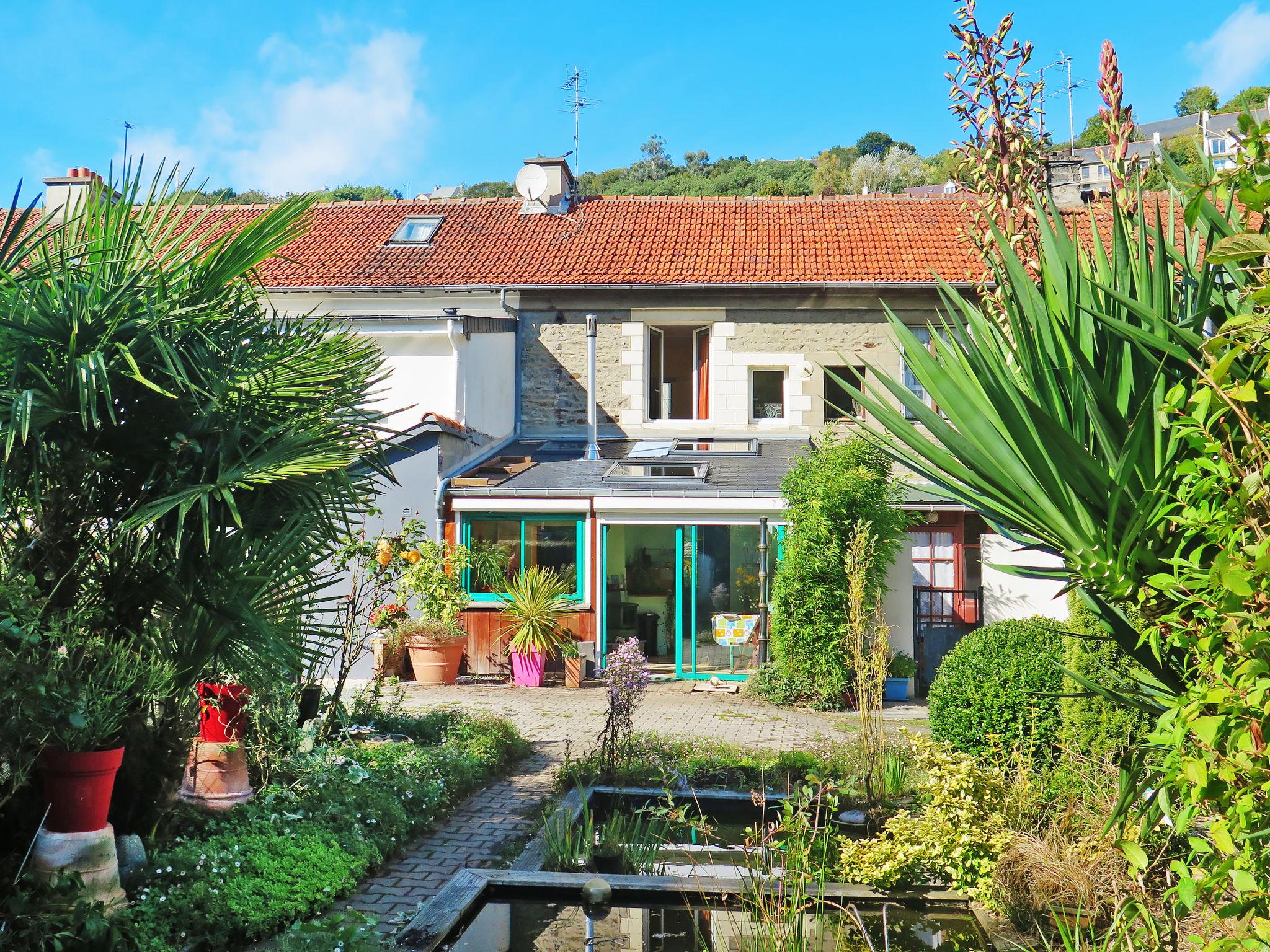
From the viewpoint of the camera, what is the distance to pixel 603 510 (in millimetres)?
15281

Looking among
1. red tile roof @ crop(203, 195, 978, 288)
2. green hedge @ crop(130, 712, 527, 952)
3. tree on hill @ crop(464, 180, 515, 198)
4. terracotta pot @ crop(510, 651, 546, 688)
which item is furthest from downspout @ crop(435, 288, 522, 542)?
tree on hill @ crop(464, 180, 515, 198)

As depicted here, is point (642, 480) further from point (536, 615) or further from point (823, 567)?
point (823, 567)

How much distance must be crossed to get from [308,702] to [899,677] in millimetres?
8655

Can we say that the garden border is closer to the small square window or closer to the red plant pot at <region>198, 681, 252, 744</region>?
the red plant pot at <region>198, 681, 252, 744</region>

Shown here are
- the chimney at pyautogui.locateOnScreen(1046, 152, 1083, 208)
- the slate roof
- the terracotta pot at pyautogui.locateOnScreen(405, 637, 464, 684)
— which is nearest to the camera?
the terracotta pot at pyautogui.locateOnScreen(405, 637, 464, 684)

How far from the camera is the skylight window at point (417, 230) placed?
65.7 ft

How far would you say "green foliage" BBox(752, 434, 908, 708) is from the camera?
13023mm

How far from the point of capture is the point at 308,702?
7.82m

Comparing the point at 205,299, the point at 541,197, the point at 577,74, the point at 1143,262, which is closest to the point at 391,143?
the point at 541,197

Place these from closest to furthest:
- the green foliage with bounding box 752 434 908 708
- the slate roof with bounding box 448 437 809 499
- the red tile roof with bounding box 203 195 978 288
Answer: the green foliage with bounding box 752 434 908 708 → the slate roof with bounding box 448 437 809 499 → the red tile roof with bounding box 203 195 978 288

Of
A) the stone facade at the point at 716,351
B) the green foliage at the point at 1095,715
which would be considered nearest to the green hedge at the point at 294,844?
the green foliage at the point at 1095,715

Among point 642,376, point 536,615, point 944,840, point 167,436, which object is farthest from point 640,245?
point 944,840

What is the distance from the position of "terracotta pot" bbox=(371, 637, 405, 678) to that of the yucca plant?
5.09ft

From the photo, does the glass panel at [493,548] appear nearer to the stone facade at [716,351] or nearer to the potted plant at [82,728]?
the stone facade at [716,351]
